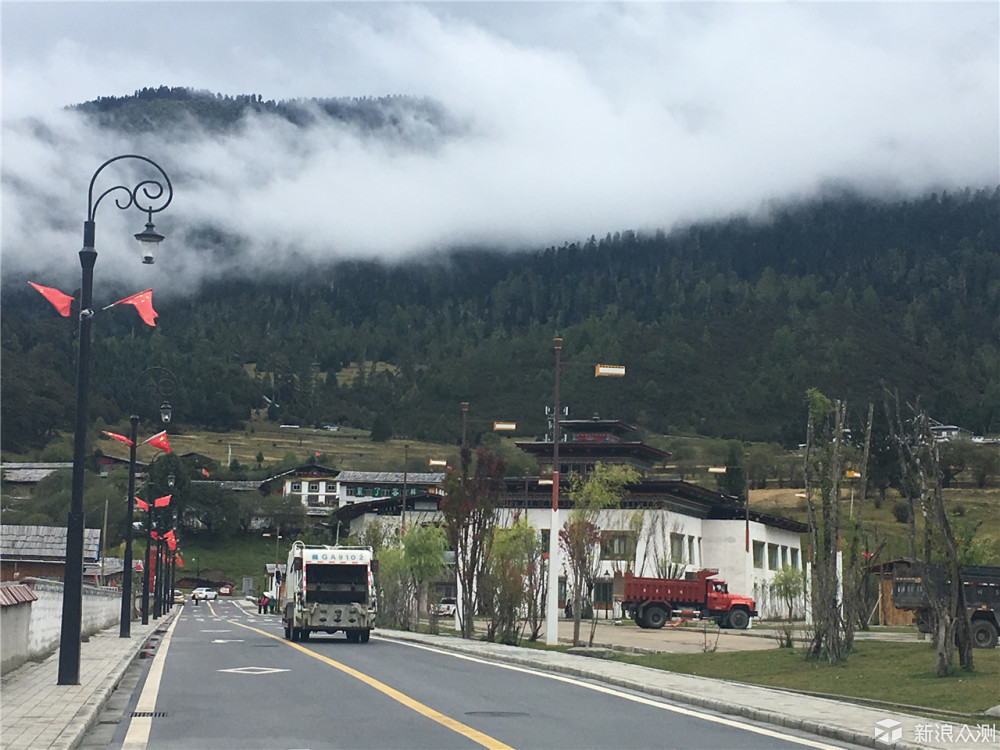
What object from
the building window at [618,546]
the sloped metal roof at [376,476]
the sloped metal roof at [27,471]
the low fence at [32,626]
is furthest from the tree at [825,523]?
the sloped metal roof at [27,471]

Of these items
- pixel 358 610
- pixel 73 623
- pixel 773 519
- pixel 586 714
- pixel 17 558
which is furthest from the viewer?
pixel 773 519

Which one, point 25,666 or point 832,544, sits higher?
point 832,544

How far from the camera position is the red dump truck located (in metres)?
62.4

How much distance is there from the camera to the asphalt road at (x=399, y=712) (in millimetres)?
14117

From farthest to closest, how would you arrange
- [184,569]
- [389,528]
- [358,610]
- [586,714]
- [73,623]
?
[184,569] → [389,528] → [358,610] → [73,623] → [586,714]

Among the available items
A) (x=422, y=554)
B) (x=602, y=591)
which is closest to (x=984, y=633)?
(x=422, y=554)

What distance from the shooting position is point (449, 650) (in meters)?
34.2

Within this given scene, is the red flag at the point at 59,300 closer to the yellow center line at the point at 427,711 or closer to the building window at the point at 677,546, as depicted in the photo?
the yellow center line at the point at 427,711

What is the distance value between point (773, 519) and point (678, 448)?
83928 mm

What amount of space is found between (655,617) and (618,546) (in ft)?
79.5

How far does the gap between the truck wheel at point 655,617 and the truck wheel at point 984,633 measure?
26.8 m

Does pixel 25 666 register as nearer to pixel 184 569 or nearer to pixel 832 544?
pixel 832 544

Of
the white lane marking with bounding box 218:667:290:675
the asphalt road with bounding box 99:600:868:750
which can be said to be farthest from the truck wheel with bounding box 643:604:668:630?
the white lane marking with bounding box 218:667:290:675

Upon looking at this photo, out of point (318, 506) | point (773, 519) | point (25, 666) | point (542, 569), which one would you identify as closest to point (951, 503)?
point (773, 519)
